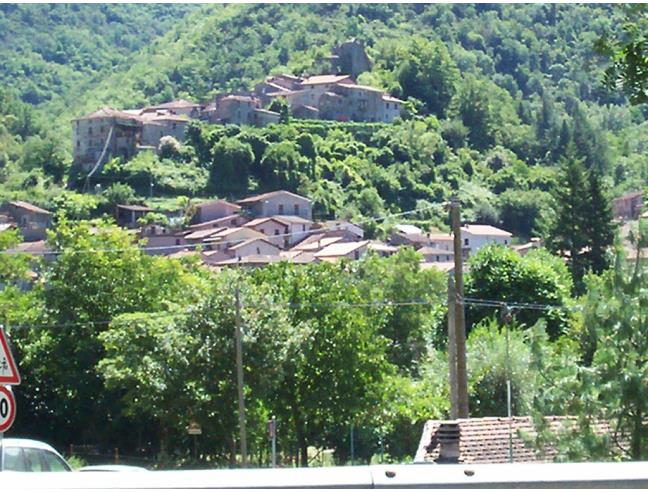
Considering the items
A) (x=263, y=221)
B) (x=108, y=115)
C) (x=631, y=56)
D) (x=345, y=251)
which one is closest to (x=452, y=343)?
(x=631, y=56)

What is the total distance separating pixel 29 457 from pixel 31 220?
130962 millimetres

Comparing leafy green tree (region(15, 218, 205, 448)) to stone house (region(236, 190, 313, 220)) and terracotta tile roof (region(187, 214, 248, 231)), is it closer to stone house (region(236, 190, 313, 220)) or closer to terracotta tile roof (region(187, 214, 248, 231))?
terracotta tile roof (region(187, 214, 248, 231))

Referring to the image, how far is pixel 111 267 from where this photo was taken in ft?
140

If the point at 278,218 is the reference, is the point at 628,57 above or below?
above

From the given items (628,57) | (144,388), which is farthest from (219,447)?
(628,57)

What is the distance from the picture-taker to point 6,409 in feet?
35.0

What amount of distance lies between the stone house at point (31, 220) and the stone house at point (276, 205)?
2034 centimetres

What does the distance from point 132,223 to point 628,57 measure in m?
125

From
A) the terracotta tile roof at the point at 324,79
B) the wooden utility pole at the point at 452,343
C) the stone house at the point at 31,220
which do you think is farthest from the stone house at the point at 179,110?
the wooden utility pole at the point at 452,343

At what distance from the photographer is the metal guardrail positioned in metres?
7.00

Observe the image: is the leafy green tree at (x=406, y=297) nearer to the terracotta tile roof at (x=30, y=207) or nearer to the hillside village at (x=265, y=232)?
the hillside village at (x=265, y=232)

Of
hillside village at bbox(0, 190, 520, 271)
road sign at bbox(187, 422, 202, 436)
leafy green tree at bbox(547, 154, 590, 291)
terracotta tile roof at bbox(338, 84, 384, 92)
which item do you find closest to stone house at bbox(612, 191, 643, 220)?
hillside village at bbox(0, 190, 520, 271)

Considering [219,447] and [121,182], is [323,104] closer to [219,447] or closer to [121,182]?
[121,182]

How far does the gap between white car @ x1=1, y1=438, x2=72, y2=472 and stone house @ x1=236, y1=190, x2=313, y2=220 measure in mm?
124071
